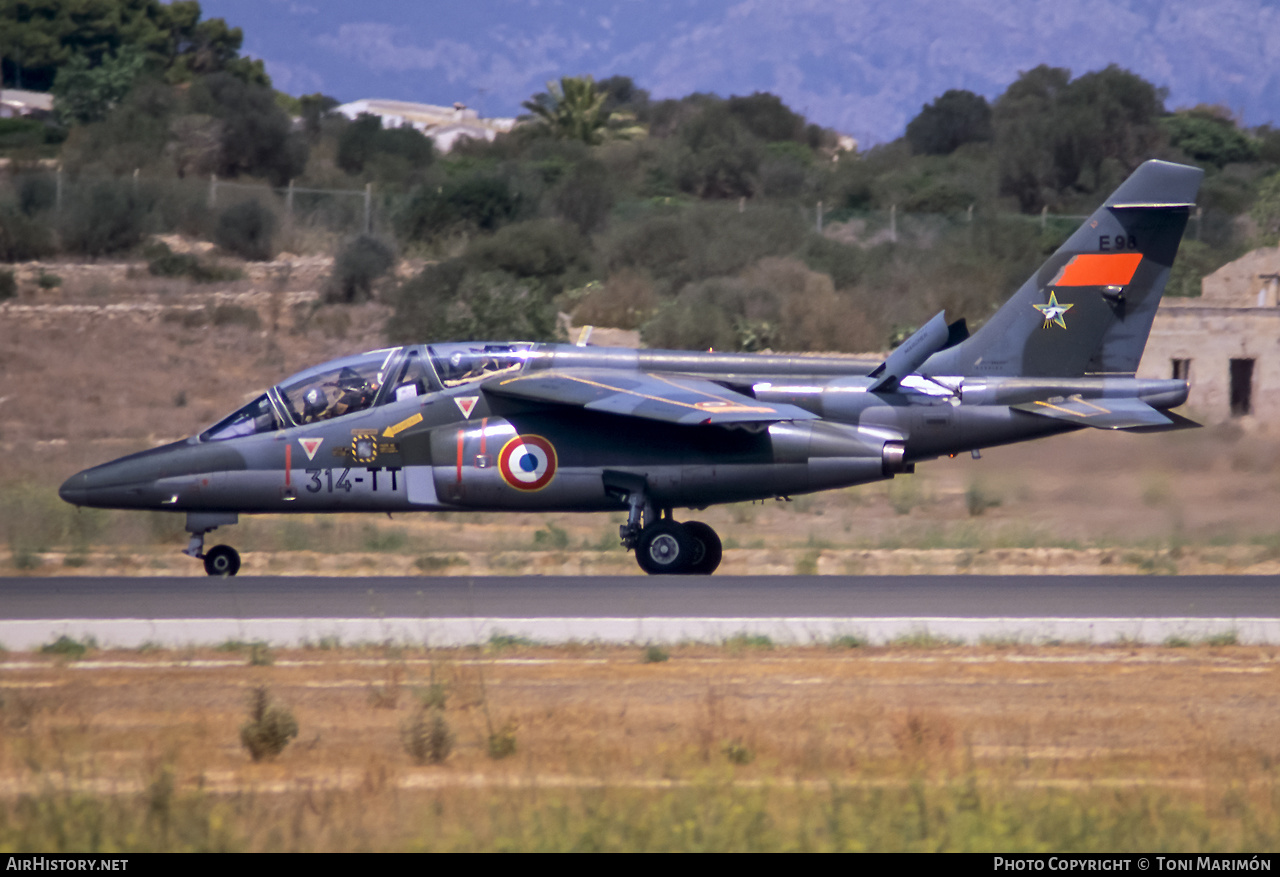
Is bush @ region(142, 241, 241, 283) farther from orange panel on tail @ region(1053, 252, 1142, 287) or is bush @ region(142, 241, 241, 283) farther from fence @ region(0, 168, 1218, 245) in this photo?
orange panel on tail @ region(1053, 252, 1142, 287)

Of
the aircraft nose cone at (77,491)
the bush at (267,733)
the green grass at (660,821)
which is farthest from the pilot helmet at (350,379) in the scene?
the green grass at (660,821)

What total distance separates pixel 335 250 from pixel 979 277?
→ 75.2 feet

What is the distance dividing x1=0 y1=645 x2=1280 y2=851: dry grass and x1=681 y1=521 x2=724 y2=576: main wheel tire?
4870mm

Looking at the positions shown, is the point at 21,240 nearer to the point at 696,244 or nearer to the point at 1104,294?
the point at 696,244

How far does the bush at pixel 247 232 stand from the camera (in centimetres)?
4984

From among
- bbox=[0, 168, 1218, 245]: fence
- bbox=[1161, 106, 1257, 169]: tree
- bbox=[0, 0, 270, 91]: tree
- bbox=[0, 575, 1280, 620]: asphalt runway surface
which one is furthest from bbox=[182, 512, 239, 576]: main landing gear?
bbox=[0, 0, 270, 91]: tree

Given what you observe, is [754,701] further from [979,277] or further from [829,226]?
[829,226]

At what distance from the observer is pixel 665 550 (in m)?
16.5

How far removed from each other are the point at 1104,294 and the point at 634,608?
7.62 meters

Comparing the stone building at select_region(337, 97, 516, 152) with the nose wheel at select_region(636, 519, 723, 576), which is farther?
the stone building at select_region(337, 97, 516, 152)

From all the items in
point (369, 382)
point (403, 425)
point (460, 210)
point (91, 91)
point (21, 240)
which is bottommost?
point (403, 425)

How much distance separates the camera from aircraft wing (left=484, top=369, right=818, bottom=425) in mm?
15156

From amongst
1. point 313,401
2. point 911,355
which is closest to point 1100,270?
point 911,355

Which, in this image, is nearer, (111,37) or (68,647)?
(68,647)
